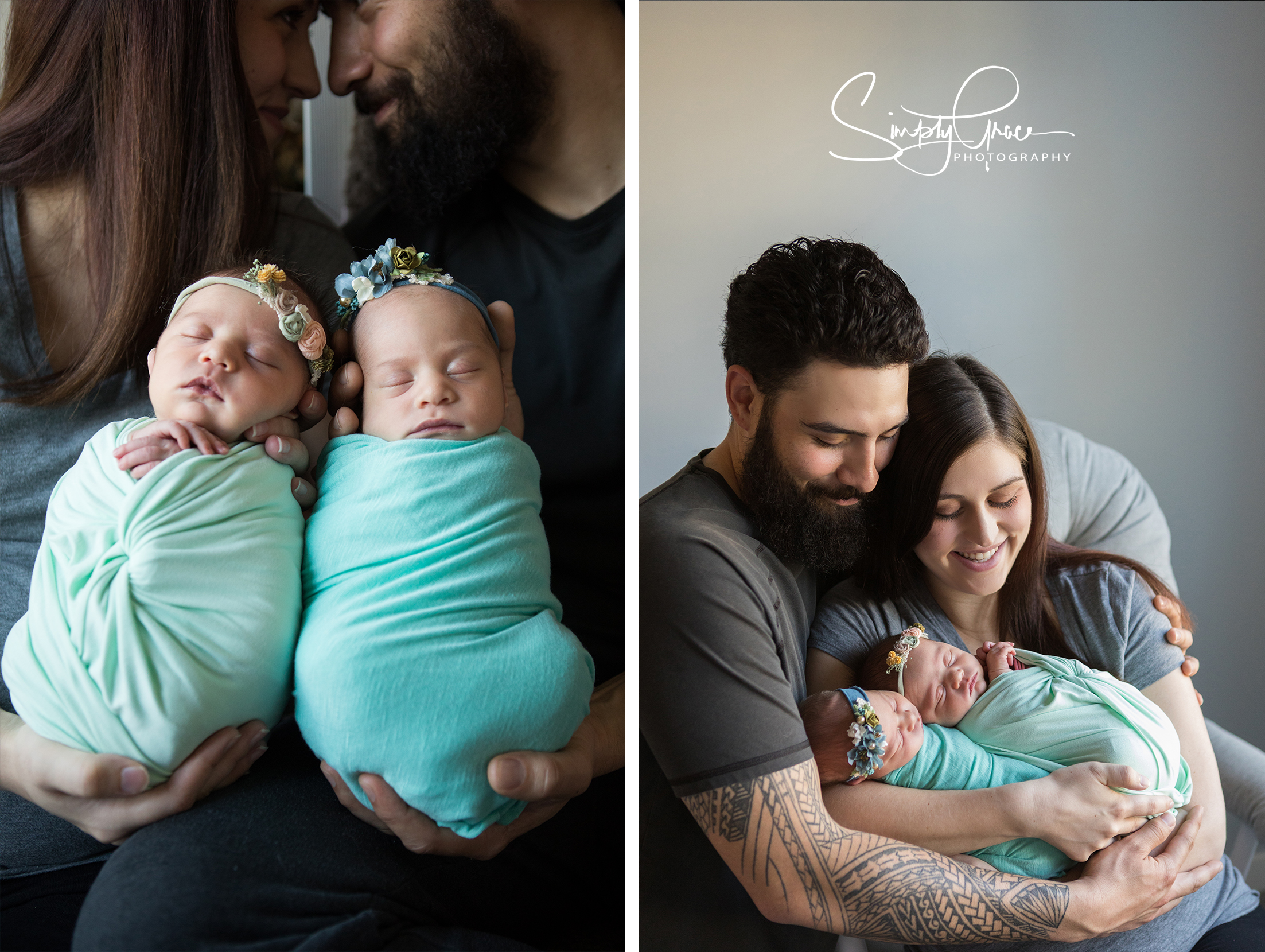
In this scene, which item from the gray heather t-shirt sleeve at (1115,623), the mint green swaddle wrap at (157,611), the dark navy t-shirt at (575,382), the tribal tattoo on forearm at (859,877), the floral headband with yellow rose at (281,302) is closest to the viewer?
the mint green swaddle wrap at (157,611)

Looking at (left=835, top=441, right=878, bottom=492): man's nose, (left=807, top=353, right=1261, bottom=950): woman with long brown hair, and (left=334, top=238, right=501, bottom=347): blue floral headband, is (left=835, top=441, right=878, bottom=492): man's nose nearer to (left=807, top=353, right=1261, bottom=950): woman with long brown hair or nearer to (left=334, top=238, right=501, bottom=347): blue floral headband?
(left=807, top=353, right=1261, bottom=950): woman with long brown hair

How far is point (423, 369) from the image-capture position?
104 cm

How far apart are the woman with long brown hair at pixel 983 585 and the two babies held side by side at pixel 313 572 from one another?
418 millimetres

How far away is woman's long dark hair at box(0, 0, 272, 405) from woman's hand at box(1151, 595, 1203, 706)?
1.43 meters

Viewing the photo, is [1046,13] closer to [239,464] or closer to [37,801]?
[239,464]

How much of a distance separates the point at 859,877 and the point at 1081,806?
31cm

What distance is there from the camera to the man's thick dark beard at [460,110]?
130 cm

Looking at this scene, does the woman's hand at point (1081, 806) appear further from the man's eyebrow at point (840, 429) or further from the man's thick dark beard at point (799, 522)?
the man's eyebrow at point (840, 429)

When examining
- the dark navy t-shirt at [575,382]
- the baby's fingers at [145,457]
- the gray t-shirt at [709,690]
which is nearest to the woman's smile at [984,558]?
the gray t-shirt at [709,690]

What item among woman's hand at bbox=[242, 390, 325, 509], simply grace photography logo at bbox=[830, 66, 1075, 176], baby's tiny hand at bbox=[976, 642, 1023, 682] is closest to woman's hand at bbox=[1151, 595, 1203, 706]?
baby's tiny hand at bbox=[976, 642, 1023, 682]

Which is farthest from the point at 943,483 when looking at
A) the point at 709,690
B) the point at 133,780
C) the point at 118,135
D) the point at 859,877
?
the point at 118,135

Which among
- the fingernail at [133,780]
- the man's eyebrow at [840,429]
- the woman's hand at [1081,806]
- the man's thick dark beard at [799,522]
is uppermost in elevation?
the man's eyebrow at [840,429]

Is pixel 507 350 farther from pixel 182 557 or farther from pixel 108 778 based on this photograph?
pixel 108 778

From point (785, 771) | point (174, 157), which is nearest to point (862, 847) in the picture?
point (785, 771)
